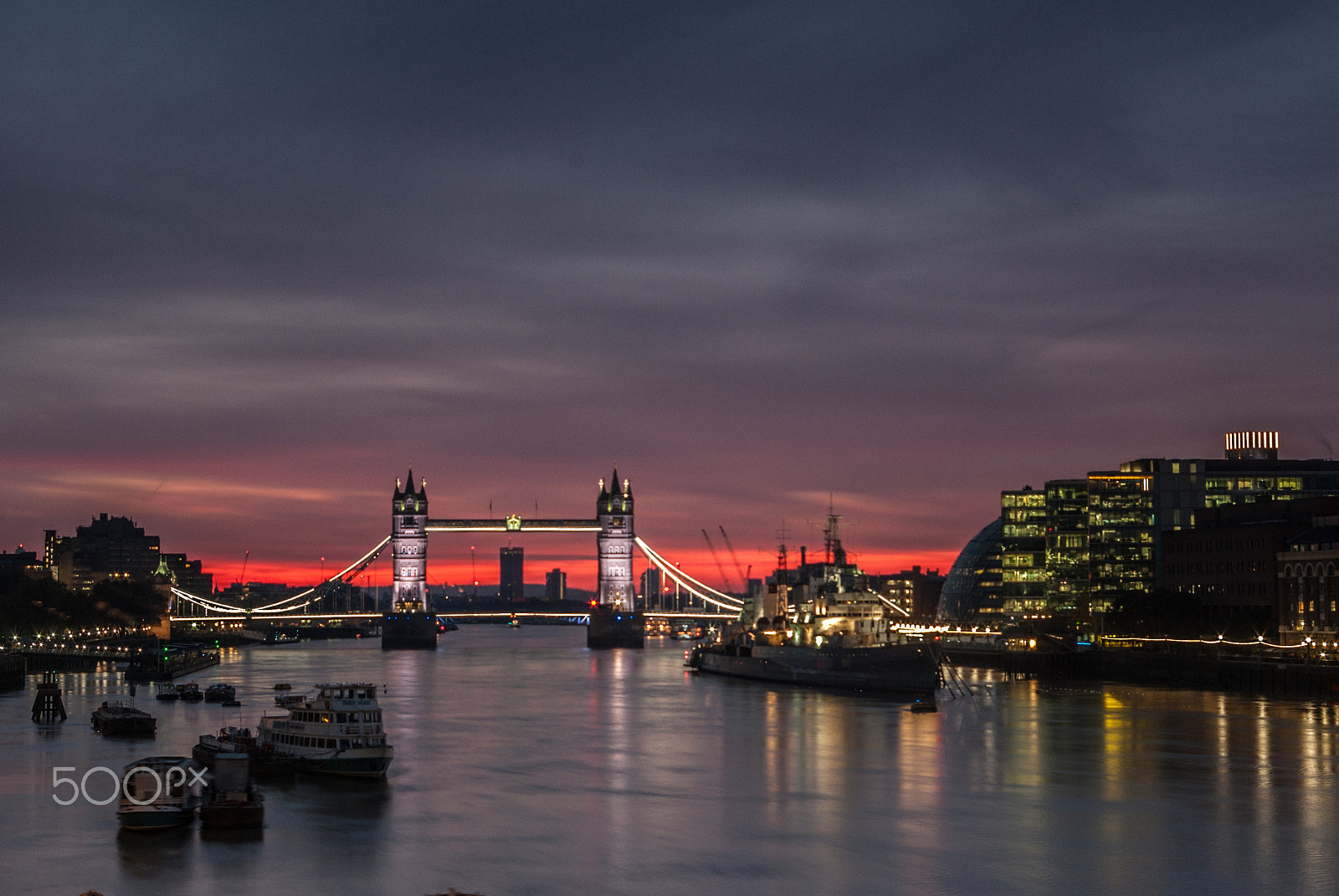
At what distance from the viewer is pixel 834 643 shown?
9081 centimetres

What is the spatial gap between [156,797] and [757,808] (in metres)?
16.5

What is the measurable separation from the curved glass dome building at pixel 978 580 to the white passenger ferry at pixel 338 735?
121 meters

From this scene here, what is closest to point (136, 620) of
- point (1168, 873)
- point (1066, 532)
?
point (1066, 532)

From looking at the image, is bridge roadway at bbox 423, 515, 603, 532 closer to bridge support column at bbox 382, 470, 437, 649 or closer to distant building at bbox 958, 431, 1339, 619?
bridge support column at bbox 382, 470, 437, 649

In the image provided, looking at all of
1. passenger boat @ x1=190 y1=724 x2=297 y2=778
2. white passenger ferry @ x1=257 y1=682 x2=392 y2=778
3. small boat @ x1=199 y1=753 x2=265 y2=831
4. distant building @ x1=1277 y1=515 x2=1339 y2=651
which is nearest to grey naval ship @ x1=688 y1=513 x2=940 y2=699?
distant building @ x1=1277 y1=515 x2=1339 y2=651

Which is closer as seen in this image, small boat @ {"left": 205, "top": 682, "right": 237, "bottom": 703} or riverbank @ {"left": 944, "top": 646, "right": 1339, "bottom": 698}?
riverbank @ {"left": 944, "top": 646, "right": 1339, "bottom": 698}

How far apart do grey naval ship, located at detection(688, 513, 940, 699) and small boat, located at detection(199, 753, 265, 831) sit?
43.8m

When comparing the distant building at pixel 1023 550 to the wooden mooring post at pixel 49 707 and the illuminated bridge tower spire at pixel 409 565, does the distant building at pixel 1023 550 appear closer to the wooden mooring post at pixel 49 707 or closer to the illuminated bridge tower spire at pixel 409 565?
the illuminated bridge tower spire at pixel 409 565

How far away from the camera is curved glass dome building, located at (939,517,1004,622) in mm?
166125

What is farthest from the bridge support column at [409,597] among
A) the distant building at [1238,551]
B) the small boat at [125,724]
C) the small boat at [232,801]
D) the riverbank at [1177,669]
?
the small boat at [232,801]

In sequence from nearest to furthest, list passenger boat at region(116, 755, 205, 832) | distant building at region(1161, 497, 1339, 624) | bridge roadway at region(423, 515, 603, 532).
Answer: passenger boat at region(116, 755, 205, 832), distant building at region(1161, 497, 1339, 624), bridge roadway at region(423, 515, 603, 532)

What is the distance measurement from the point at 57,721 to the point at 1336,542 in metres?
71.2

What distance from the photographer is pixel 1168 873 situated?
3469 cm

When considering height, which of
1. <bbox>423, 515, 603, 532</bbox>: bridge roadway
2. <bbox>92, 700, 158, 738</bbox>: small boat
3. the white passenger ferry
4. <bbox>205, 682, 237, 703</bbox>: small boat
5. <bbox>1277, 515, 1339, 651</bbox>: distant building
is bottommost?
<bbox>205, 682, 237, 703</bbox>: small boat
